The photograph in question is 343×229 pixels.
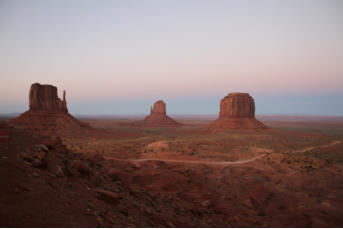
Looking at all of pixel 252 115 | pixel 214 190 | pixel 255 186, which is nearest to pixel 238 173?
pixel 255 186

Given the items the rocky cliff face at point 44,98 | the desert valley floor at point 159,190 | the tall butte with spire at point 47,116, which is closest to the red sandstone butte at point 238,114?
the tall butte with spire at point 47,116

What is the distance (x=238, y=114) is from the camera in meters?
71.7

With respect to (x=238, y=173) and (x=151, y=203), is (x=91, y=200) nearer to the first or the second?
(x=151, y=203)

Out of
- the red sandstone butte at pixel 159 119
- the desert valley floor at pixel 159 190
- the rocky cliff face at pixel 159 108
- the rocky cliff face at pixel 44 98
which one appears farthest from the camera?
the rocky cliff face at pixel 159 108

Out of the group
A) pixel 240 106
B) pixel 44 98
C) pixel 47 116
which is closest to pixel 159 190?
pixel 47 116

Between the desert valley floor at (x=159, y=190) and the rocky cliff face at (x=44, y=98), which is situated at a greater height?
the rocky cliff face at (x=44, y=98)

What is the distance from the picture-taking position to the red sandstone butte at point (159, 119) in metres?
105

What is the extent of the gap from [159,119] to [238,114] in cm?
4709

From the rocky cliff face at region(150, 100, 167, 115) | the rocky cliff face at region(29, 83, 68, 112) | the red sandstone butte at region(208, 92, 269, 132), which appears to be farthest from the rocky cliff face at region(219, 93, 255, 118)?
the rocky cliff face at region(29, 83, 68, 112)

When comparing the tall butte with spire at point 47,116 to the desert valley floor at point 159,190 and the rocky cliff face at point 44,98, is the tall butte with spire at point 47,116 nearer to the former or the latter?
the rocky cliff face at point 44,98

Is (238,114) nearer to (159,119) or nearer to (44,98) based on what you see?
(159,119)

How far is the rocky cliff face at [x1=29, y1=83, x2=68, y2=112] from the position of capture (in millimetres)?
53250

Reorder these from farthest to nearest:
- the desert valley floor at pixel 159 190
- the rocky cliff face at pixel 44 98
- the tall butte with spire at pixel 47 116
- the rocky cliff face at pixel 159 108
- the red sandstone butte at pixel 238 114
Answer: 1. the rocky cliff face at pixel 159 108
2. the red sandstone butte at pixel 238 114
3. the rocky cliff face at pixel 44 98
4. the tall butte with spire at pixel 47 116
5. the desert valley floor at pixel 159 190

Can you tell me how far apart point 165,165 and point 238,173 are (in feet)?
24.2
